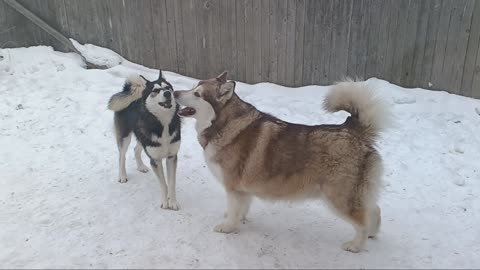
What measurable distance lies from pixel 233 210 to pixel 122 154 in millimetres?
1535

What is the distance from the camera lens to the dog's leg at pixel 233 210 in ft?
11.0

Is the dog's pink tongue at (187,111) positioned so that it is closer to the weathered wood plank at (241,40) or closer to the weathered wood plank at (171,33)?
the weathered wood plank at (241,40)

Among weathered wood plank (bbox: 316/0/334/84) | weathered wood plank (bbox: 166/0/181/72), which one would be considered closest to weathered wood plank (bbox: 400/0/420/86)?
weathered wood plank (bbox: 316/0/334/84)

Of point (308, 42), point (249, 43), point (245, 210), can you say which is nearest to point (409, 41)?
point (308, 42)

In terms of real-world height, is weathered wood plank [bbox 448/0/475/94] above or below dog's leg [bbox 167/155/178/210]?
above

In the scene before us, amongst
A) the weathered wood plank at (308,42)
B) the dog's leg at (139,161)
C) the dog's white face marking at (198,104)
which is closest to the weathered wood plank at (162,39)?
the weathered wood plank at (308,42)

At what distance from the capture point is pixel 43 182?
415 cm

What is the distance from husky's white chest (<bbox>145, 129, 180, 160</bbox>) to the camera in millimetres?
3615

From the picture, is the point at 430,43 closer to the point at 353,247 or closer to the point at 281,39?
the point at 281,39

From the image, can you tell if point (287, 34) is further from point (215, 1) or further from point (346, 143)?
point (346, 143)

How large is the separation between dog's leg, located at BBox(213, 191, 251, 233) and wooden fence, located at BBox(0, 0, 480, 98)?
3766 mm

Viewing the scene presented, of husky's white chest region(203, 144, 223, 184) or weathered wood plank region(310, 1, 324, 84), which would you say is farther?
weathered wood plank region(310, 1, 324, 84)

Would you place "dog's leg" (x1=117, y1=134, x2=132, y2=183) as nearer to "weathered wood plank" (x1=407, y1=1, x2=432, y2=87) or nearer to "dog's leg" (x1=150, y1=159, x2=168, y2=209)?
"dog's leg" (x1=150, y1=159, x2=168, y2=209)

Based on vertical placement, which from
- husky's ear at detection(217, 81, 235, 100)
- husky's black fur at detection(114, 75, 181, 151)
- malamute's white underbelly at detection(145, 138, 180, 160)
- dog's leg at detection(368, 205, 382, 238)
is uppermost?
husky's ear at detection(217, 81, 235, 100)
